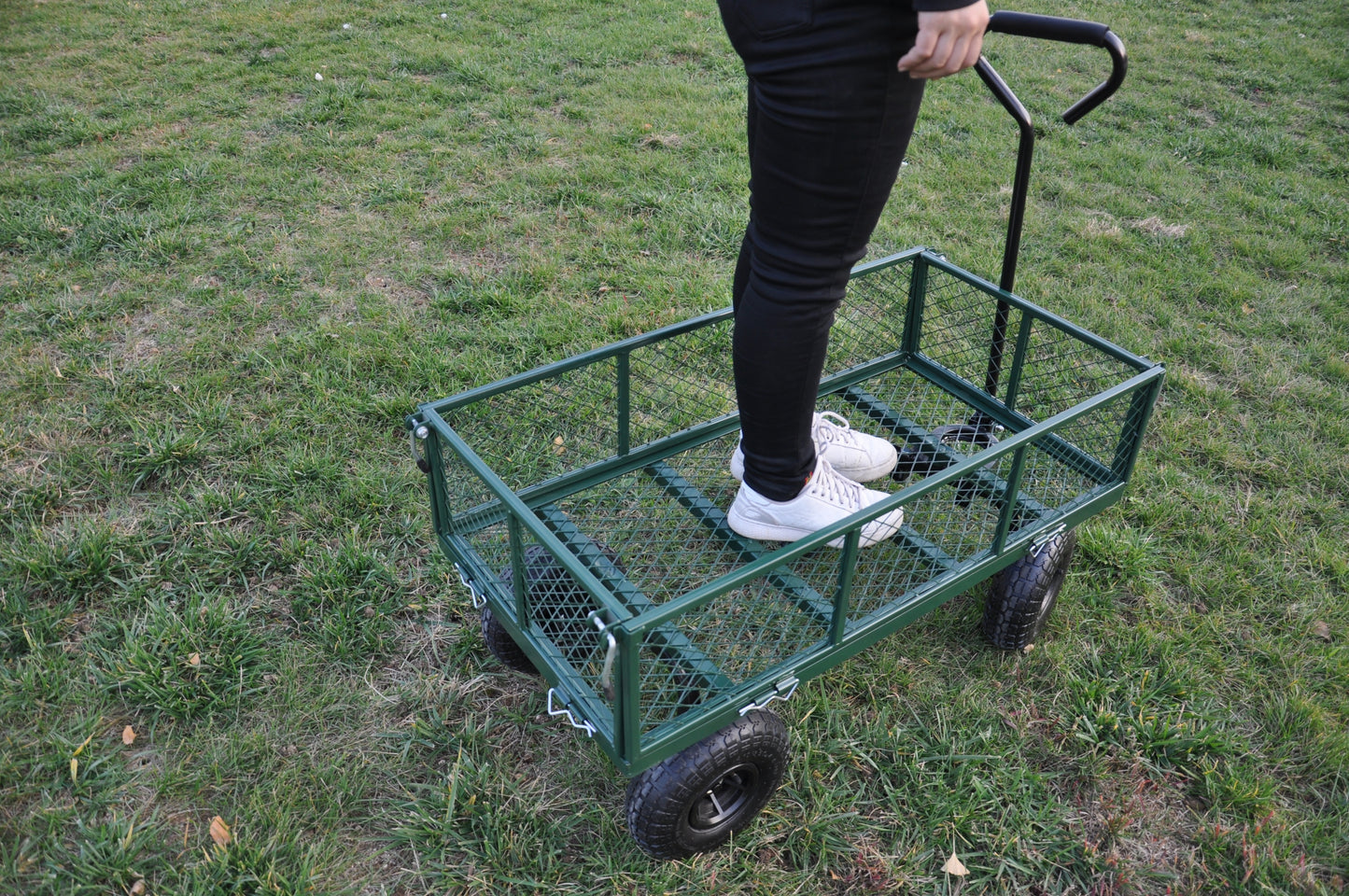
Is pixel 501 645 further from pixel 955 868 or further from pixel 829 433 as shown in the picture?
pixel 955 868

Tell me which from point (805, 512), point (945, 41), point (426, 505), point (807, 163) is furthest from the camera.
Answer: point (426, 505)

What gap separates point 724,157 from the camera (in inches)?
184

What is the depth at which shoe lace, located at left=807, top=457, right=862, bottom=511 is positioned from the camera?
2141mm

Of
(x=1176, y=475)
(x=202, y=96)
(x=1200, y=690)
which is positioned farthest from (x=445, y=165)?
(x=1200, y=690)

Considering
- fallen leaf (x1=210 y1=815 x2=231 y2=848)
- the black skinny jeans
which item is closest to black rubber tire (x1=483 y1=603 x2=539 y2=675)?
fallen leaf (x1=210 y1=815 x2=231 y2=848)

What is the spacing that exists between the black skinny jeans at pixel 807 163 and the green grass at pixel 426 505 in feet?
2.76

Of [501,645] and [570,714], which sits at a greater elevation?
[570,714]

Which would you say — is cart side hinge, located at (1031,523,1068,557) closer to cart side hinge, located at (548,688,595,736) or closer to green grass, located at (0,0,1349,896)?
green grass, located at (0,0,1349,896)

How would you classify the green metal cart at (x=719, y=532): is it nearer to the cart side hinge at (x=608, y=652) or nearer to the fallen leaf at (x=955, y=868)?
the cart side hinge at (x=608, y=652)

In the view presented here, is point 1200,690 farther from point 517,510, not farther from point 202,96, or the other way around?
point 202,96

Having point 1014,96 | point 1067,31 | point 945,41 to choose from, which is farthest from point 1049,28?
point 945,41

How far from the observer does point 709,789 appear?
1.83 meters

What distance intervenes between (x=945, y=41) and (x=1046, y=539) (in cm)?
118

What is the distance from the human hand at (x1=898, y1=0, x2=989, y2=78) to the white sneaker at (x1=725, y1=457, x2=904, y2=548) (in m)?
0.90
